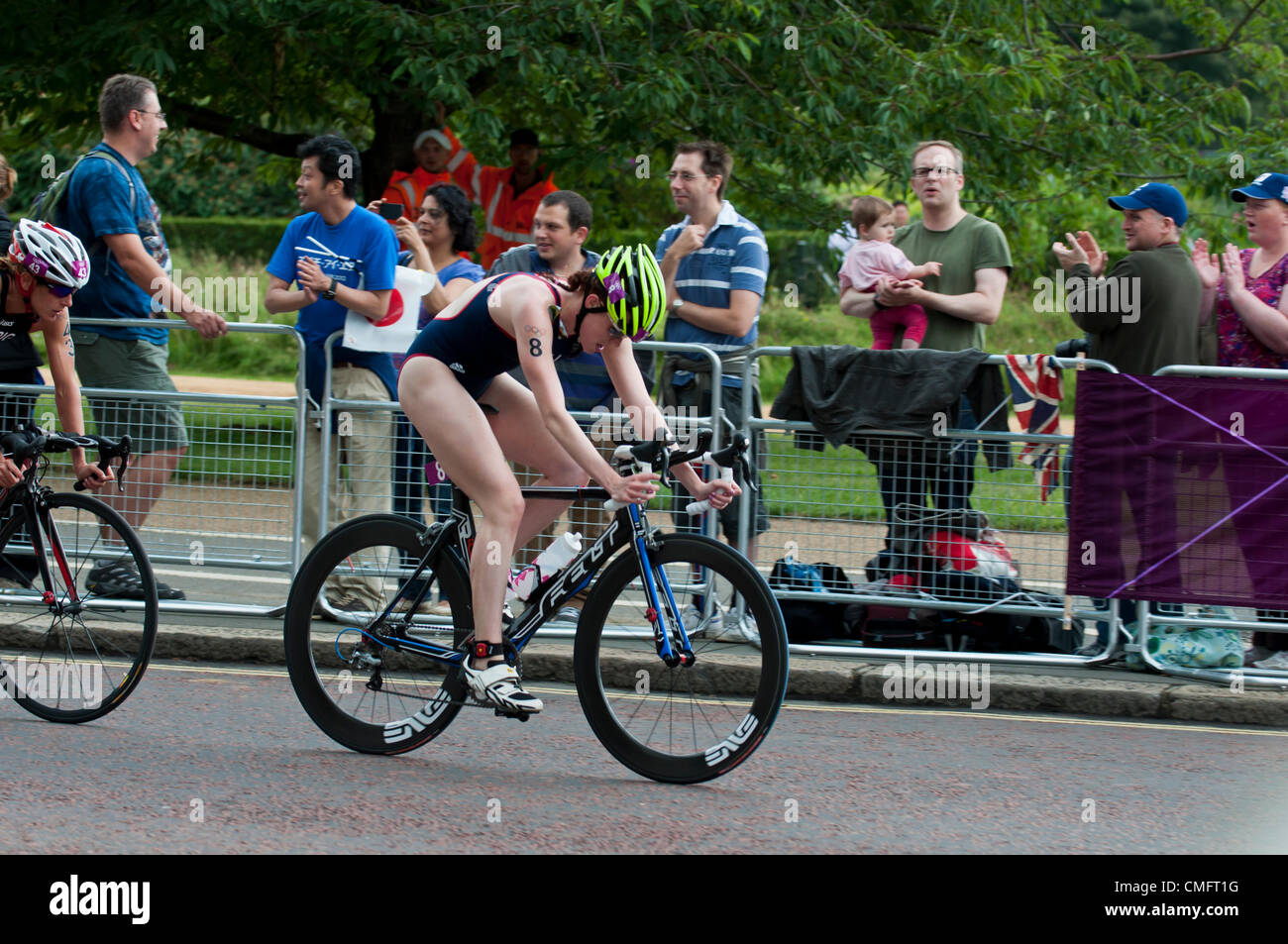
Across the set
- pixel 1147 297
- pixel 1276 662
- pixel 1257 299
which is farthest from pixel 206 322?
pixel 1276 662

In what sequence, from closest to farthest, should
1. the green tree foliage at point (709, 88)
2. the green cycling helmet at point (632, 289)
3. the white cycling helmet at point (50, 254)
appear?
the green cycling helmet at point (632, 289), the white cycling helmet at point (50, 254), the green tree foliage at point (709, 88)

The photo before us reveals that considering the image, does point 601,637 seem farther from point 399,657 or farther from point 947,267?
point 947,267

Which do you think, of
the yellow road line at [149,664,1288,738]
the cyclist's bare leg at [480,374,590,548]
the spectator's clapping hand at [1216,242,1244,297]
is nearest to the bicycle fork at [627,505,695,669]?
the cyclist's bare leg at [480,374,590,548]

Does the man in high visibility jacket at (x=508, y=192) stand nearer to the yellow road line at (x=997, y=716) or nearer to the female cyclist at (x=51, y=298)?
the yellow road line at (x=997, y=716)

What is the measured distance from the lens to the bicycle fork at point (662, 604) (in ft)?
17.4

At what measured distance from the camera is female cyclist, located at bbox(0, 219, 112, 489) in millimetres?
5930

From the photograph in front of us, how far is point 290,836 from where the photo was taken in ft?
15.0

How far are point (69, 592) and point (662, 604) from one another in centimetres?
230

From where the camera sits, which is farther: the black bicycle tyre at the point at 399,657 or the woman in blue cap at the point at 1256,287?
the woman in blue cap at the point at 1256,287

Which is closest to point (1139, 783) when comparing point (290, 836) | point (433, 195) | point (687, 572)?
point (687, 572)

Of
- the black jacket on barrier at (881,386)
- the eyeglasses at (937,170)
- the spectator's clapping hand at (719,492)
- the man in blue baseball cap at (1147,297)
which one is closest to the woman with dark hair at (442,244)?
the black jacket on barrier at (881,386)

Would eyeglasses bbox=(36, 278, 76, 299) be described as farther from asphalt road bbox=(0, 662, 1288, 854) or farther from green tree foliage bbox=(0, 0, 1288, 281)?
green tree foliage bbox=(0, 0, 1288, 281)

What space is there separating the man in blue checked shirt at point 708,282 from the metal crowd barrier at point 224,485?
5.92 feet

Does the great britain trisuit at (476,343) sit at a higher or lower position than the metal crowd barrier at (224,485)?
higher
